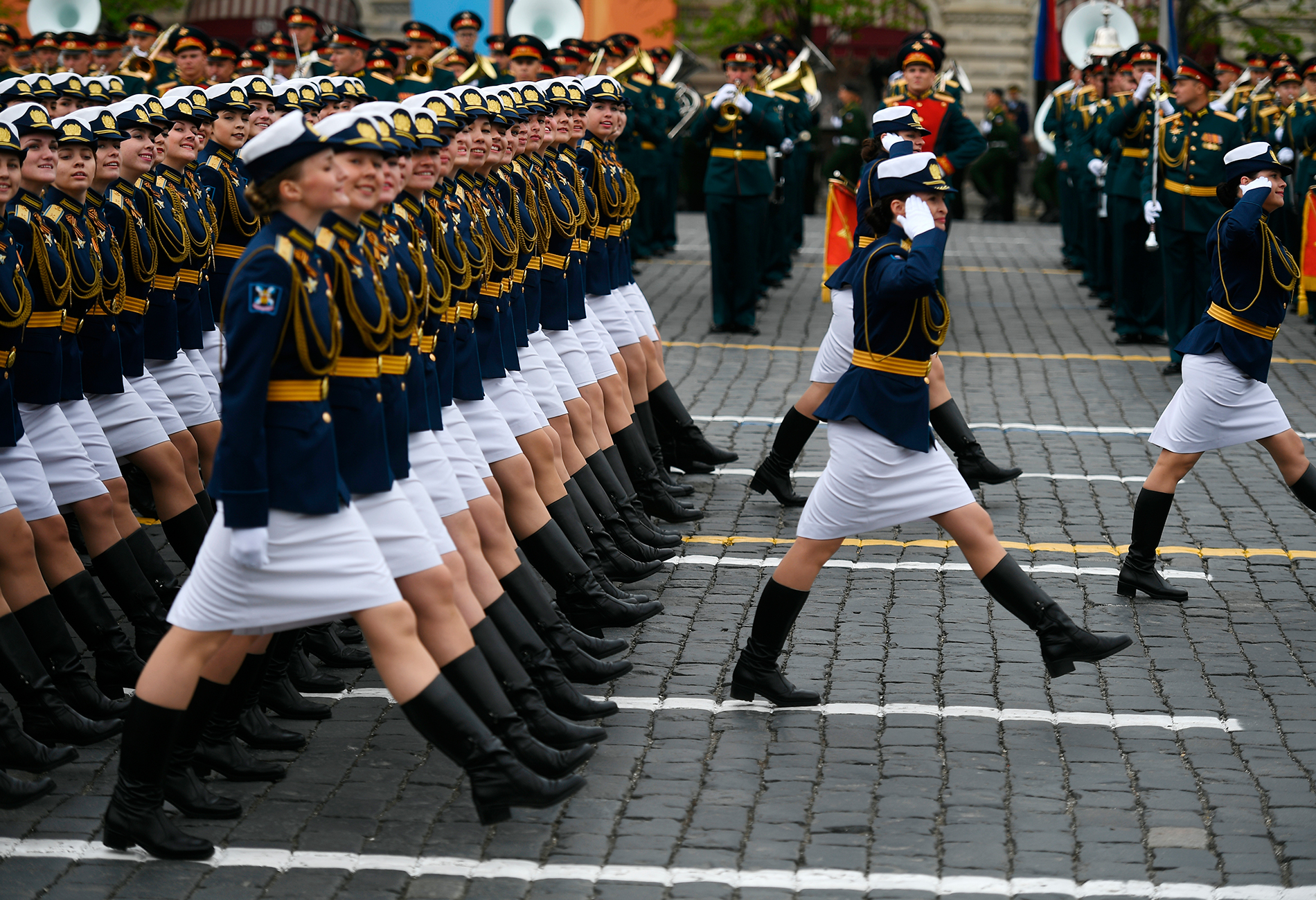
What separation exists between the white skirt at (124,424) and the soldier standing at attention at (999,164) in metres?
20.9

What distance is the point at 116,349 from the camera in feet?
21.4

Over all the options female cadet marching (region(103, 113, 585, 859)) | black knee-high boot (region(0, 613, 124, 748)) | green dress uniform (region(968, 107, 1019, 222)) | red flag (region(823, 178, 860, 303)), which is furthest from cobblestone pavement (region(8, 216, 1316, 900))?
green dress uniform (region(968, 107, 1019, 222))

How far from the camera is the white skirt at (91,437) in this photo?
243 inches

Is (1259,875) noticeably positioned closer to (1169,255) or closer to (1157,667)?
(1157,667)

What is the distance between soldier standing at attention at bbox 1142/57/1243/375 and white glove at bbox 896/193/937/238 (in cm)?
735

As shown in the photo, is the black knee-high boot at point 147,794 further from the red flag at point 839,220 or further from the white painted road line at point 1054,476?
the red flag at point 839,220

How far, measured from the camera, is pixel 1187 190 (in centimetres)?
1278

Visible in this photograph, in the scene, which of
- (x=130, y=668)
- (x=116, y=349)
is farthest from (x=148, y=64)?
(x=130, y=668)

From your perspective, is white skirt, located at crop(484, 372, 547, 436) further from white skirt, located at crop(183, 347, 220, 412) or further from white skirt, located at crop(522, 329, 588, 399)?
white skirt, located at crop(183, 347, 220, 412)

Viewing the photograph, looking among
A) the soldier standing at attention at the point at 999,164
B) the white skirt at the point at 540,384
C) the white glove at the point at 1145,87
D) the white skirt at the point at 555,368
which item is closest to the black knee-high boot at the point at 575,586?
the white skirt at the point at 540,384

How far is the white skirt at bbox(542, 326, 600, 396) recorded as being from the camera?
24.8 feet

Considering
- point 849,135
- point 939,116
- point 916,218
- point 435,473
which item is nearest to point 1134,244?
point 939,116

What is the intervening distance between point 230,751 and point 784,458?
4203 mm

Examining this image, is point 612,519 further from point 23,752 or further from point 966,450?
point 23,752
